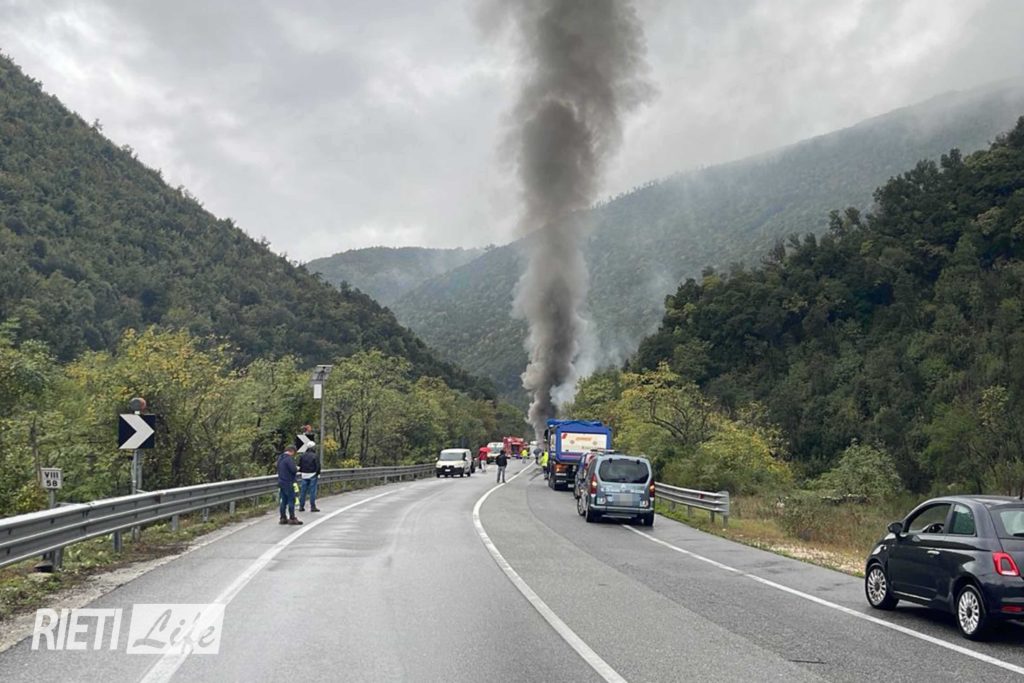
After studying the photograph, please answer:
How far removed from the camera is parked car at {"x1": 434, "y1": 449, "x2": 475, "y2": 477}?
190 feet

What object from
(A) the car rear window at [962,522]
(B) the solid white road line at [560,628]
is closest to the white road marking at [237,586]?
(B) the solid white road line at [560,628]

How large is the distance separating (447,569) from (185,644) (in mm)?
5457

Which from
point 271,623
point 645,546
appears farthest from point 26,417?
point 271,623

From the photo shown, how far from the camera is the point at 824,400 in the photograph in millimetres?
74000

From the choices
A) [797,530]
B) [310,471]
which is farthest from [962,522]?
[310,471]

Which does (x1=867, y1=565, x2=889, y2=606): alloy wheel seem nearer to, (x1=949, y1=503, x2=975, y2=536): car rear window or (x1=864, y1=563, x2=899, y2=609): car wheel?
(x1=864, y1=563, x2=899, y2=609): car wheel

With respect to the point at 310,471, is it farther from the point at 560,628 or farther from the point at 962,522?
the point at 962,522

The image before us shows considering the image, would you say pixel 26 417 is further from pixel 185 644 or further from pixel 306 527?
pixel 185 644

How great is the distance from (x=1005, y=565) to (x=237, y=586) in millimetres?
8215

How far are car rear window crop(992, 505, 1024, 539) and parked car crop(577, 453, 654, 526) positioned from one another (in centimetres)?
1306

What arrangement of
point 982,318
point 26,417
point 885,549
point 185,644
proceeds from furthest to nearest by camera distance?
point 982,318
point 26,417
point 885,549
point 185,644

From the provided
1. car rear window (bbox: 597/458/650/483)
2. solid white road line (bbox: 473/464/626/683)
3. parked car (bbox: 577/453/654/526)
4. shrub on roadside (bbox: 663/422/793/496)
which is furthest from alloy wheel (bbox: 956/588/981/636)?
shrub on roadside (bbox: 663/422/793/496)

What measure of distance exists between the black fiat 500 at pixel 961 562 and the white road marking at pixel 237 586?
7.15m

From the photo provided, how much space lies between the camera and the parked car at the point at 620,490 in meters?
22.1
